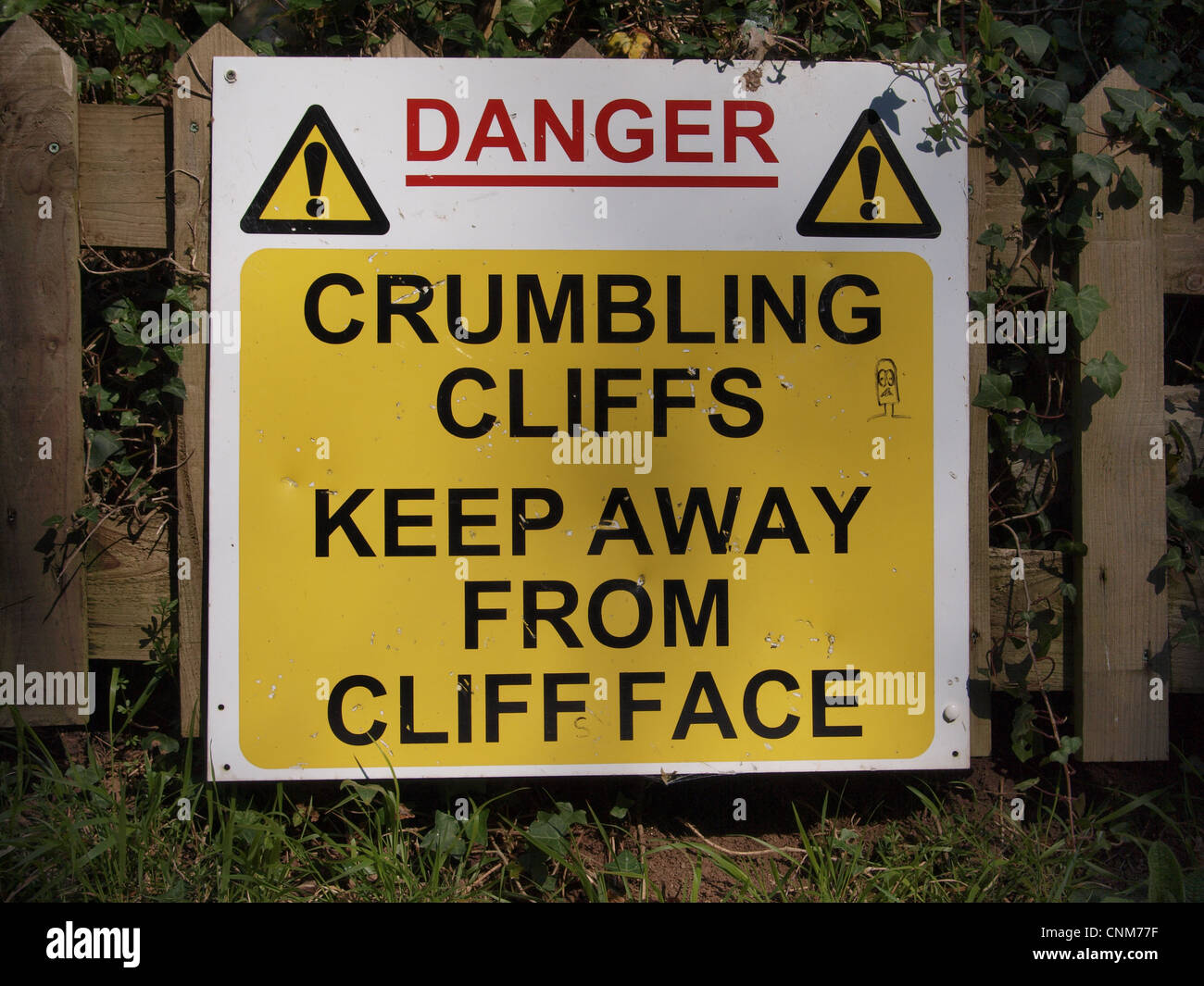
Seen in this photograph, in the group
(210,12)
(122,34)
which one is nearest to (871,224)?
(210,12)

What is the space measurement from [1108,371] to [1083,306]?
0.17m

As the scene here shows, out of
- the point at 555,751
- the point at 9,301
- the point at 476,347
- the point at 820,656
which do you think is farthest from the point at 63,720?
the point at 820,656

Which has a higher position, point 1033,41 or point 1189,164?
point 1033,41

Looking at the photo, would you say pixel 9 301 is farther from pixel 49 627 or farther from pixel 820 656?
pixel 820 656

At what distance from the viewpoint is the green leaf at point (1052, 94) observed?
6.21 feet

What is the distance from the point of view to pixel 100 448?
1900 millimetres

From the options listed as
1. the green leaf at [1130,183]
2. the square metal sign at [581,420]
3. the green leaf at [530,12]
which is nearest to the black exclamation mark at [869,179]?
the square metal sign at [581,420]

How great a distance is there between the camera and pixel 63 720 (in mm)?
1853
